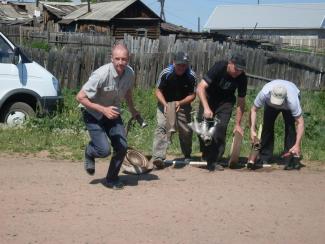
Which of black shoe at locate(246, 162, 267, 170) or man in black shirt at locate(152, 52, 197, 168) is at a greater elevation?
man in black shirt at locate(152, 52, 197, 168)

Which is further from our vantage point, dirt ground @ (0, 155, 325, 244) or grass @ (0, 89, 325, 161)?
grass @ (0, 89, 325, 161)

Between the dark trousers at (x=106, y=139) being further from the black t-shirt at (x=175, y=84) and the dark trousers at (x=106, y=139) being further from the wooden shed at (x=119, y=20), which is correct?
the wooden shed at (x=119, y=20)

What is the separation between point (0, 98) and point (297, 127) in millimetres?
4999

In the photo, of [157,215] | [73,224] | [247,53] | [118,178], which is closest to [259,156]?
[118,178]

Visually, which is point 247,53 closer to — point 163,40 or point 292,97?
point 163,40

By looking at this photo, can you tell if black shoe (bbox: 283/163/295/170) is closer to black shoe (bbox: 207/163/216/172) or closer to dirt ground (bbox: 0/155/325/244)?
dirt ground (bbox: 0/155/325/244)

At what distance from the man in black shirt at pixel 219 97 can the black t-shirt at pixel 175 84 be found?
0.15 m

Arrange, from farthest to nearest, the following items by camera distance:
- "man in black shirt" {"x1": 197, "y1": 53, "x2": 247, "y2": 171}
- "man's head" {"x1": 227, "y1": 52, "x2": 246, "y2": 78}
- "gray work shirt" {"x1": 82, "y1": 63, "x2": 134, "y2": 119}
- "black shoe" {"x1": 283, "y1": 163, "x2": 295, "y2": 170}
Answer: "black shoe" {"x1": 283, "y1": 163, "x2": 295, "y2": 170}
"man in black shirt" {"x1": 197, "y1": 53, "x2": 247, "y2": 171}
"man's head" {"x1": 227, "y1": 52, "x2": 246, "y2": 78}
"gray work shirt" {"x1": 82, "y1": 63, "x2": 134, "y2": 119}

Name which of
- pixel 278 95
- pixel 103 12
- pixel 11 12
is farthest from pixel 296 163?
pixel 11 12

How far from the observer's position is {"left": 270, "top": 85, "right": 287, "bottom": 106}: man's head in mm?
7715

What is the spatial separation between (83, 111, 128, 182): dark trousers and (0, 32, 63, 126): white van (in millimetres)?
3932

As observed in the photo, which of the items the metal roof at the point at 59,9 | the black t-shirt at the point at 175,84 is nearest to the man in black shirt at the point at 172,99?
the black t-shirt at the point at 175,84

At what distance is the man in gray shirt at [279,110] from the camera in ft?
25.5

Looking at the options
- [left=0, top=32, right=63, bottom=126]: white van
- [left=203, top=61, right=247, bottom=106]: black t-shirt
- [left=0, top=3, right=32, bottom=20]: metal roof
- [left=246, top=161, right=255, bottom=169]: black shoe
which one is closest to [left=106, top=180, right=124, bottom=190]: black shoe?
[left=203, top=61, right=247, bottom=106]: black t-shirt
